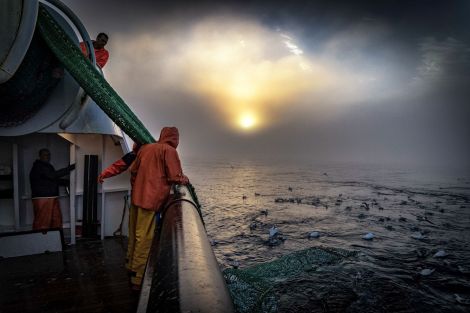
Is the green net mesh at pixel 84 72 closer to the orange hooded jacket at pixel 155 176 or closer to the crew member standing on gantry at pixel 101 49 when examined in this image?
the orange hooded jacket at pixel 155 176

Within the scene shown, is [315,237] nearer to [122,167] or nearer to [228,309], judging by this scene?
[122,167]

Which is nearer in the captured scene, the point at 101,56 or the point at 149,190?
the point at 149,190

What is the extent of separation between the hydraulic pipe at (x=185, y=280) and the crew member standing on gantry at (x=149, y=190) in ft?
5.96

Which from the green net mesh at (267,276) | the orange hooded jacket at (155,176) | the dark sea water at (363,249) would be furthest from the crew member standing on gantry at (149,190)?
the dark sea water at (363,249)

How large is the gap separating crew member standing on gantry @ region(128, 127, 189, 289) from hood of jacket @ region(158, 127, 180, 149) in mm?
236

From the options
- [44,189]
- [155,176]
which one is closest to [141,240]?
[155,176]

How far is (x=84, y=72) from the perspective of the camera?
4.04 metres

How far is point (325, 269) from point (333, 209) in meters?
17.7

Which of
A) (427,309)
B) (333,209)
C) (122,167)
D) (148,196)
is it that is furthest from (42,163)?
(333,209)

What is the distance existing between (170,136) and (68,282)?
120 inches

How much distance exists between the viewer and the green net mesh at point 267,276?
5.64m

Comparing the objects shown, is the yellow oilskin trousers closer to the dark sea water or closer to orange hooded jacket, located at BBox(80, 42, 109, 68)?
the dark sea water

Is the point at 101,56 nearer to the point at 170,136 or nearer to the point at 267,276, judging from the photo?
the point at 170,136

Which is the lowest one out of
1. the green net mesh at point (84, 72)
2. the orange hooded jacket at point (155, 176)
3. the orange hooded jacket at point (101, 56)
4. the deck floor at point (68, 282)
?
the deck floor at point (68, 282)
